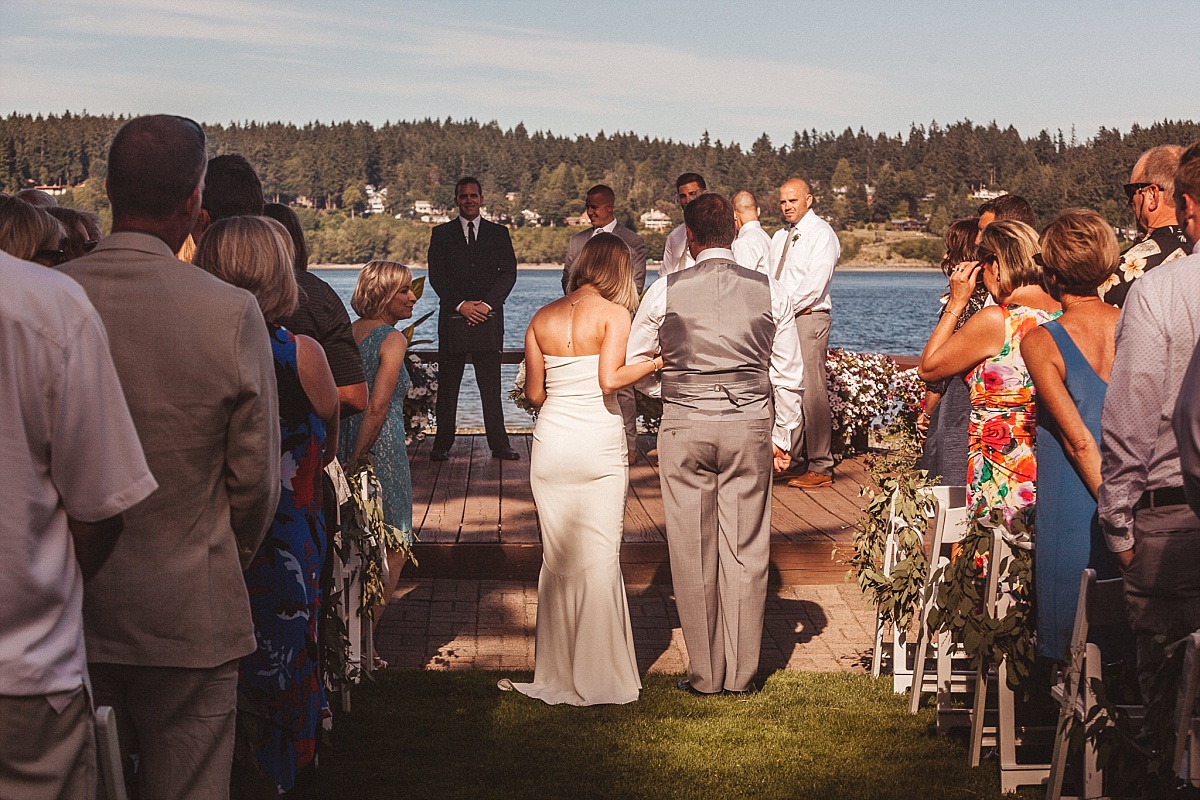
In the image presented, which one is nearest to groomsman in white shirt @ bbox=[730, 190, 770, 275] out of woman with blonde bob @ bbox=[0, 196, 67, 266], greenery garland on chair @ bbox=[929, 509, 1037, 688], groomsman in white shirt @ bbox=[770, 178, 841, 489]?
groomsman in white shirt @ bbox=[770, 178, 841, 489]

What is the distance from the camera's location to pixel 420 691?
552 centimetres

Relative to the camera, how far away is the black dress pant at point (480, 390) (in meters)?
10.3

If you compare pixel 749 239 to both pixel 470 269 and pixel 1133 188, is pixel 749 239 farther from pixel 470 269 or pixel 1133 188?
pixel 1133 188

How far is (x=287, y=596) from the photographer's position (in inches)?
144

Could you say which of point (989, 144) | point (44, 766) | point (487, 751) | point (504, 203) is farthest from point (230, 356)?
point (989, 144)

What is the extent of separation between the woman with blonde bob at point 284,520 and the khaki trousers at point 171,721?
61 centimetres

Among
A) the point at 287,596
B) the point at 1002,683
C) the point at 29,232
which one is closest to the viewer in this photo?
the point at 287,596

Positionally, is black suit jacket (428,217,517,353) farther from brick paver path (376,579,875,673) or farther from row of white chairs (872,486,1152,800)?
row of white chairs (872,486,1152,800)

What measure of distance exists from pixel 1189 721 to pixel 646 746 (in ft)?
7.89

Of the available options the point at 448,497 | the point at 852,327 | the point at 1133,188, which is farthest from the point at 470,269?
the point at 852,327

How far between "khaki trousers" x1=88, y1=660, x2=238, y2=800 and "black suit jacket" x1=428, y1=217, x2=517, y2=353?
7526 millimetres

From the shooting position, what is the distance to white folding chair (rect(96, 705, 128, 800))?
7.93 ft

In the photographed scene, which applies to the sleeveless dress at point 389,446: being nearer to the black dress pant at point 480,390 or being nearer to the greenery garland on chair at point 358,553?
the greenery garland on chair at point 358,553

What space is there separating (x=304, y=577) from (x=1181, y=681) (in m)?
2.31
